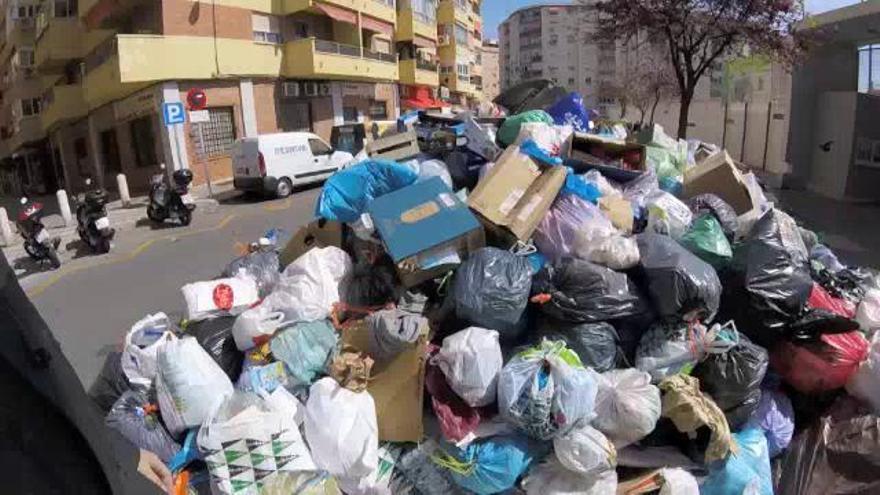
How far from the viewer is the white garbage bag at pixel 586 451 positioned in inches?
99.5

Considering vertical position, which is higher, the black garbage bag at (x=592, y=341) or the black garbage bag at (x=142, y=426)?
the black garbage bag at (x=592, y=341)

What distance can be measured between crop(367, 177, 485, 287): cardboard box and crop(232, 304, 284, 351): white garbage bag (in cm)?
69

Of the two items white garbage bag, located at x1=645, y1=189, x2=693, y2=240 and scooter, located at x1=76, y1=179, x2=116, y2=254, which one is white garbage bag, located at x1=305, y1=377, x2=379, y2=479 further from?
scooter, located at x1=76, y1=179, x2=116, y2=254

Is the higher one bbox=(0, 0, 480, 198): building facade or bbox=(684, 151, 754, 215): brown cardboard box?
bbox=(0, 0, 480, 198): building facade

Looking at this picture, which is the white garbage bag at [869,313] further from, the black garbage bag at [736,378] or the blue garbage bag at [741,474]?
the blue garbage bag at [741,474]

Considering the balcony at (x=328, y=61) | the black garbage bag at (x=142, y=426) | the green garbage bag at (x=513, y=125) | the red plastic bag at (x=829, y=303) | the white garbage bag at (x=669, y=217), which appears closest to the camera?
the black garbage bag at (x=142, y=426)

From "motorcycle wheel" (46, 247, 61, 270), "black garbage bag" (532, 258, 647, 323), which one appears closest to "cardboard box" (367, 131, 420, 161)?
"black garbage bag" (532, 258, 647, 323)

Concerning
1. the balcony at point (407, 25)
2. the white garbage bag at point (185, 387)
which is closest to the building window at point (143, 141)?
the balcony at point (407, 25)

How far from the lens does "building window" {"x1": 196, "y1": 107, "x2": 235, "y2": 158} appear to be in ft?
61.1

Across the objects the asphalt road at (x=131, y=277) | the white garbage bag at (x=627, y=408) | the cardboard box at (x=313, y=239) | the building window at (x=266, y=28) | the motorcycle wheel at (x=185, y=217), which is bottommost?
the asphalt road at (x=131, y=277)

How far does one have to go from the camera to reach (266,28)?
21.5m

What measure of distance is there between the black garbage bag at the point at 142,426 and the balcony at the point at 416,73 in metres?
30.0

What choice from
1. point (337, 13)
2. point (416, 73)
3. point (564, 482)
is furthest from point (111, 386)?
point (416, 73)

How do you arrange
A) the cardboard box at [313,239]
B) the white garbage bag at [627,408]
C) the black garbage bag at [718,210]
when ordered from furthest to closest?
the cardboard box at [313,239]
the black garbage bag at [718,210]
the white garbage bag at [627,408]
